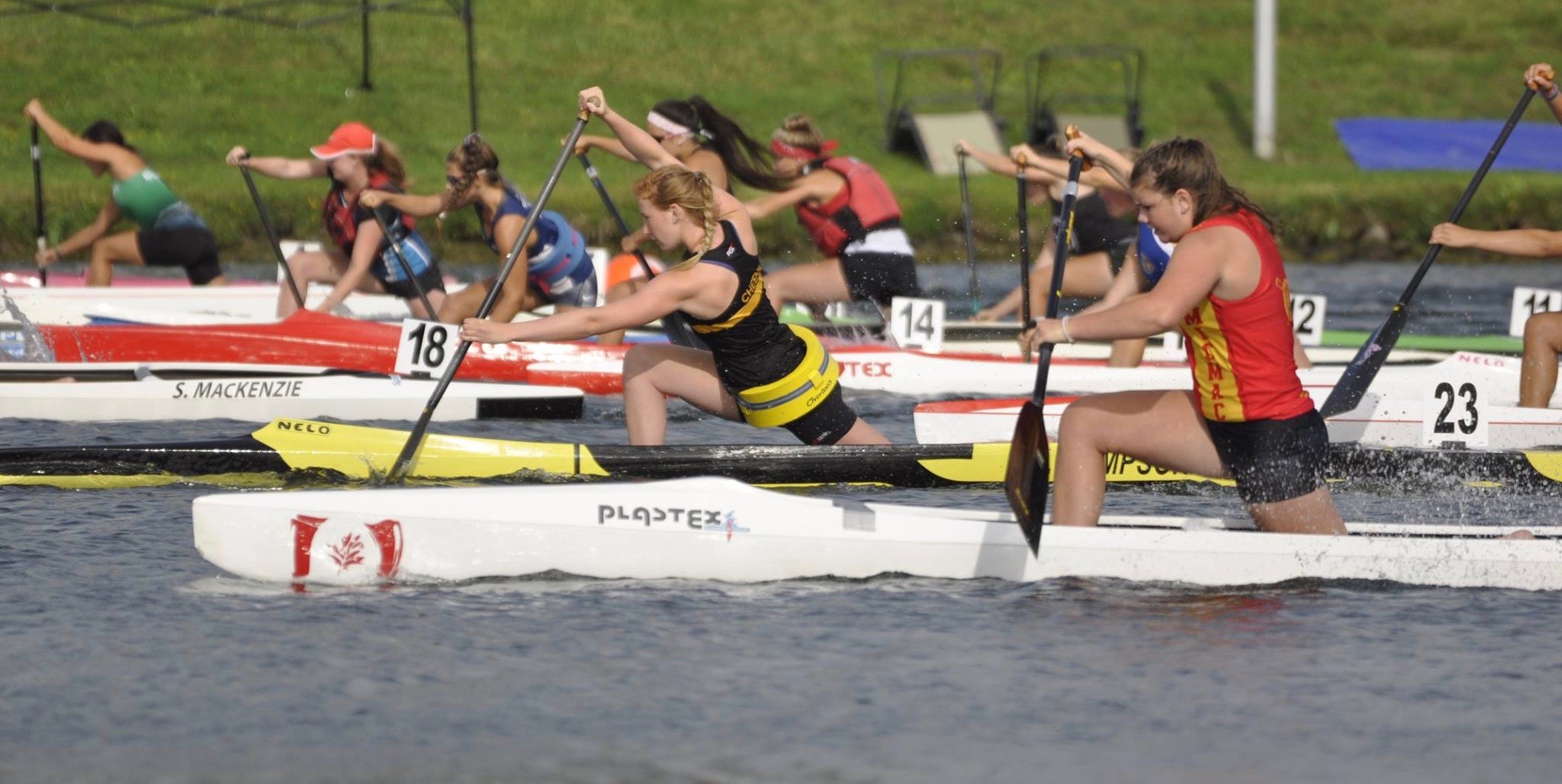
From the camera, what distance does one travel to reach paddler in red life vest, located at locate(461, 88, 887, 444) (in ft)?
21.3

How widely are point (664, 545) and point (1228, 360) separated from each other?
183 centimetres

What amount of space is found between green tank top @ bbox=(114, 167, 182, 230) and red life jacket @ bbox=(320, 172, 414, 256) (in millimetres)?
2922

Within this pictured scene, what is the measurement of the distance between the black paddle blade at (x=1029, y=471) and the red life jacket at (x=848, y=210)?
17.6 feet

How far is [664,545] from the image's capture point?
6125 mm

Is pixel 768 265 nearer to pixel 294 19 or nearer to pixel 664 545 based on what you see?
pixel 294 19

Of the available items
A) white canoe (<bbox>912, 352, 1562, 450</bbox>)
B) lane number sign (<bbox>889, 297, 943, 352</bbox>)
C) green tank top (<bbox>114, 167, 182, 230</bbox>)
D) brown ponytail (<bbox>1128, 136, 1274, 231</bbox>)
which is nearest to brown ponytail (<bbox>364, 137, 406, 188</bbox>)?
lane number sign (<bbox>889, 297, 943, 352</bbox>)

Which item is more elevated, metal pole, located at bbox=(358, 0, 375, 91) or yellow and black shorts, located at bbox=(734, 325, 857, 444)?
metal pole, located at bbox=(358, 0, 375, 91)

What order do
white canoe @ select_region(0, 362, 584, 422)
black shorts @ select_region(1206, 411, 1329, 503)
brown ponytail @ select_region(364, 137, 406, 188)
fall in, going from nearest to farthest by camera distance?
1. black shorts @ select_region(1206, 411, 1329, 503)
2. white canoe @ select_region(0, 362, 584, 422)
3. brown ponytail @ select_region(364, 137, 406, 188)

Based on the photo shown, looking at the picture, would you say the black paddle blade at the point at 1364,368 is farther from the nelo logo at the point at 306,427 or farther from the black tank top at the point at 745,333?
the nelo logo at the point at 306,427

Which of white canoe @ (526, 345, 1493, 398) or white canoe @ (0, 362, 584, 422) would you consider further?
white canoe @ (526, 345, 1493, 398)

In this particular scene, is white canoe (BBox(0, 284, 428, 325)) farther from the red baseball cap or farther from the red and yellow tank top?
the red and yellow tank top

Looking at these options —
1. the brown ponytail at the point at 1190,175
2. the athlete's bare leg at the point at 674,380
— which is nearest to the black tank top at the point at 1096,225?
the athlete's bare leg at the point at 674,380

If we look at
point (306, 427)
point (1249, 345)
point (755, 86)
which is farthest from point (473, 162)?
point (755, 86)

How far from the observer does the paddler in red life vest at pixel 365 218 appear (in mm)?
11016
